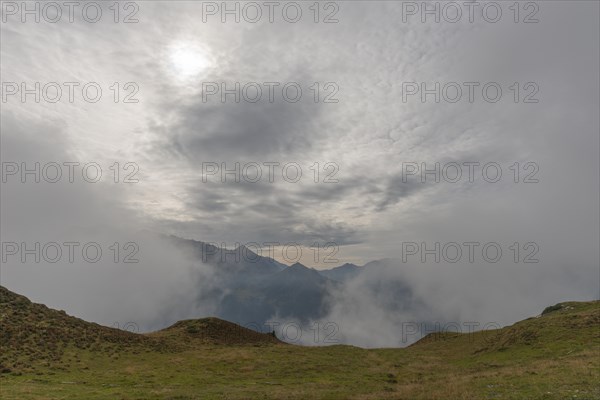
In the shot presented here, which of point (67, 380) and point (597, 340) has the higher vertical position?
point (597, 340)

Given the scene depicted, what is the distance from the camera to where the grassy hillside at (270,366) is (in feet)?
97.3

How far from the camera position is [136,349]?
5734 cm

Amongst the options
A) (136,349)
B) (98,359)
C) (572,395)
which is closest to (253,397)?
(572,395)

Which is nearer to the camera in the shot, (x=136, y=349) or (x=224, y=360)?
(x=224, y=360)

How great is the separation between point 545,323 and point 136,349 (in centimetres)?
7478

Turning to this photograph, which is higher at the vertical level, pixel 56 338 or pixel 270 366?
pixel 56 338

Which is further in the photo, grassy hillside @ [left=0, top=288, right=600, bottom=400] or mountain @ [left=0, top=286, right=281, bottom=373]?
mountain @ [left=0, top=286, right=281, bottom=373]

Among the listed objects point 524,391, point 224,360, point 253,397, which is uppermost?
point 524,391

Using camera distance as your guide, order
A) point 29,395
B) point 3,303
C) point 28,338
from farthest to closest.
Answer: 1. point 3,303
2. point 28,338
3. point 29,395

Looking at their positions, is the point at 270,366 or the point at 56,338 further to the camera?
the point at 56,338

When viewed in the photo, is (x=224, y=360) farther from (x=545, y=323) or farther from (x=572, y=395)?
(x=545, y=323)

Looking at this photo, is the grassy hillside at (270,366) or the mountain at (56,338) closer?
the grassy hillside at (270,366)

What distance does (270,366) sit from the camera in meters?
48.7

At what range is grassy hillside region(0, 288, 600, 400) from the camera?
2967 cm
